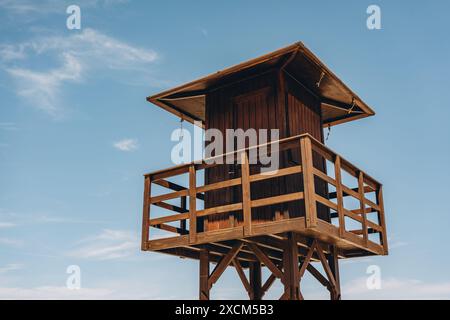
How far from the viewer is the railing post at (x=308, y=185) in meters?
10.0

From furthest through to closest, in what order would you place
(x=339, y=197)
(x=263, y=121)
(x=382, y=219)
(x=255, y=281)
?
(x=255, y=281) → (x=382, y=219) → (x=263, y=121) → (x=339, y=197)

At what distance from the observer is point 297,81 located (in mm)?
13617

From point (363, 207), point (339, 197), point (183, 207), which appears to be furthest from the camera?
point (183, 207)

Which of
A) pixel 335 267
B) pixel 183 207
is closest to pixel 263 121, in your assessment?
pixel 183 207

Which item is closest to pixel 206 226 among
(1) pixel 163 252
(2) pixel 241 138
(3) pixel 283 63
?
(1) pixel 163 252

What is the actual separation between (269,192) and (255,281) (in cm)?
335

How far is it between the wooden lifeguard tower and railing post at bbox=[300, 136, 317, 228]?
0.06 ft

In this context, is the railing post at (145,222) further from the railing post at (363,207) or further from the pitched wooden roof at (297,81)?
the railing post at (363,207)

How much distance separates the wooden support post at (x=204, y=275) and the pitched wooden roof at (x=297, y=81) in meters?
4.27

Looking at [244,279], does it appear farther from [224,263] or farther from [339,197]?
[339,197]

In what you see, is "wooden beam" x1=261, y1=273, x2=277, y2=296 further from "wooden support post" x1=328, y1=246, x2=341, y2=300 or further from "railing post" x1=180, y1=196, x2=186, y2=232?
"railing post" x1=180, y1=196, x2=186, y2=232

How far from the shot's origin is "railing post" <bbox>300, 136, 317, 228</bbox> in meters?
10.0
